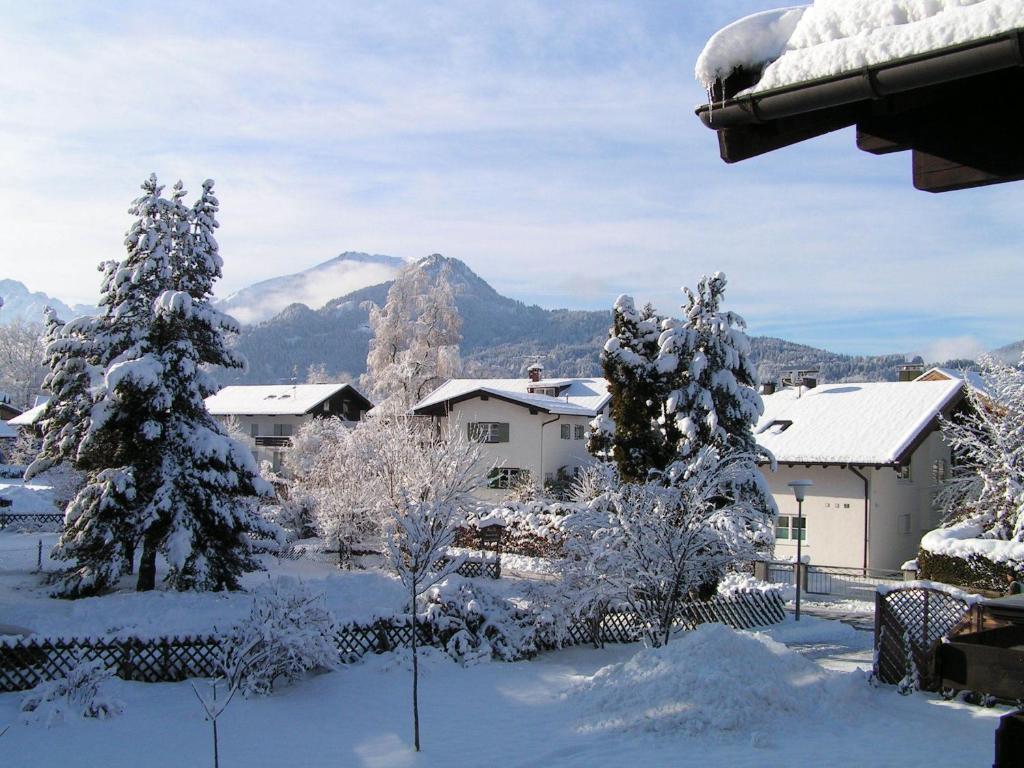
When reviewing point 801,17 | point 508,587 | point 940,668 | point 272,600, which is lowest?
point 508,587

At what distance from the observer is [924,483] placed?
3231 cm

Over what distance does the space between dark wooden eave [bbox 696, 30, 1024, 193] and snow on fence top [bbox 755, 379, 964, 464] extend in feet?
89.8

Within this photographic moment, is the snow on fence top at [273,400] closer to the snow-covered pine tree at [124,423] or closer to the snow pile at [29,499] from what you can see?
the snow pile at [29,499]

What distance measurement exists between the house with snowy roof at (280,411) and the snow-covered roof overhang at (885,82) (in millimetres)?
51822

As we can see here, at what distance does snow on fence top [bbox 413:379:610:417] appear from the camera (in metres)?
41.6

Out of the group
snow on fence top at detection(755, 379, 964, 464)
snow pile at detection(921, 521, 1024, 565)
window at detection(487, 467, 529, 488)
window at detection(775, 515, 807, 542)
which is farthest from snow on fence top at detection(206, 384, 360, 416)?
snow pile at detection(921, 521, 1024, 565)

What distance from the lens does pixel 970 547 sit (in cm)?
2173

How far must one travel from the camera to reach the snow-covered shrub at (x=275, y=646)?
1297 cm

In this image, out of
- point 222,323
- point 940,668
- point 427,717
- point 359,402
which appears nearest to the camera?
point 940,668

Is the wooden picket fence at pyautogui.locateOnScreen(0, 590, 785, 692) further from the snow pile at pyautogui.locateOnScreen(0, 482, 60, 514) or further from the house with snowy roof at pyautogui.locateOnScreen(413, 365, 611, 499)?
the snow pile at pyautogui.locateOnScreen(0, 482, 60, 514)

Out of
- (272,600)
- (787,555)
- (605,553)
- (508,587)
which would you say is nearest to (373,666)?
(272,600)

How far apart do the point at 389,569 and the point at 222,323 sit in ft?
30.7

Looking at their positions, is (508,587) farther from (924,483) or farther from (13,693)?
(924,483)

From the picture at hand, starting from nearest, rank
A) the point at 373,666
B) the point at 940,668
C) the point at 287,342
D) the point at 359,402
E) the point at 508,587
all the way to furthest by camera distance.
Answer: the point at 940,668 < the point at 373,666 < the point at 508,587 < the point at 359,402 < the point at 287,342
